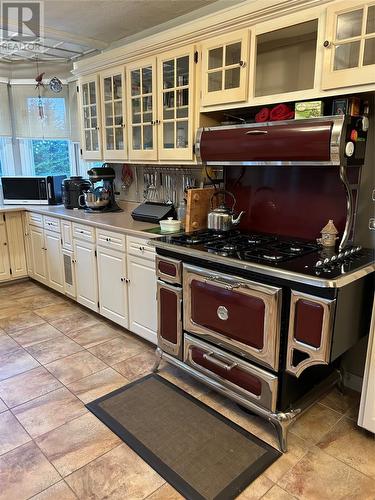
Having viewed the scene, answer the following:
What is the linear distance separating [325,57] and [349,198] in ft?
2.38

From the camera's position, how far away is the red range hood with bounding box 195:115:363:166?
5.83 feet

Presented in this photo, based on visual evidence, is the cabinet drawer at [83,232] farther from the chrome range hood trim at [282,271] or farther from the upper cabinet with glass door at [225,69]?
the upper cabinet with glass door at [225,69]

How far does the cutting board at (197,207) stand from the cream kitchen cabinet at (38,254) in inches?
79.0

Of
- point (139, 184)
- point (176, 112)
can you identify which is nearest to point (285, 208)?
point (176, 112)

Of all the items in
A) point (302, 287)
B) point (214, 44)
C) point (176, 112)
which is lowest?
point (302, 287)

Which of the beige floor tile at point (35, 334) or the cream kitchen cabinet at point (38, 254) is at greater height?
the cream kitchen cabinet at point (38, 254)

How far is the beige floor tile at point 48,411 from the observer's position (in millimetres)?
2025

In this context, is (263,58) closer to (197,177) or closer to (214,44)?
(214,44)

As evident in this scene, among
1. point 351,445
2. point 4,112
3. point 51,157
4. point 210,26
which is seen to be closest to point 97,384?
point 351,445

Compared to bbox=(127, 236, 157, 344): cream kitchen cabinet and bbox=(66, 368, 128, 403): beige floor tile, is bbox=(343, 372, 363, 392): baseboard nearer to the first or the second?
bbox=(127, 236, 157, 344): cream kitchen cabinet

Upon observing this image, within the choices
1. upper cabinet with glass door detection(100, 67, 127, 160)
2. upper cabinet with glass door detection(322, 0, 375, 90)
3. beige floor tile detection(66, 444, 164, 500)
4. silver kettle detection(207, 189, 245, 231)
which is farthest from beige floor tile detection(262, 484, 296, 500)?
upper cabinet with glass door detection(100, 67, 127, 160)

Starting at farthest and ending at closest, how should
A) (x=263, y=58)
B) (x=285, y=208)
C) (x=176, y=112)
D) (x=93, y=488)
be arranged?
1. (x=176, y=112)
2. (x=285, y=208)
3. (x=263, y=58)
4. (x=93, y=488)

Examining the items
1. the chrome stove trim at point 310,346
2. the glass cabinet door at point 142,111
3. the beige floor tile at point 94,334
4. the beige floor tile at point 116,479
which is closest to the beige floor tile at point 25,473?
the beige floor tile at point 116,479

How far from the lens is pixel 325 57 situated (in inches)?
71.7
